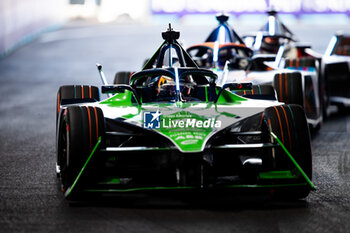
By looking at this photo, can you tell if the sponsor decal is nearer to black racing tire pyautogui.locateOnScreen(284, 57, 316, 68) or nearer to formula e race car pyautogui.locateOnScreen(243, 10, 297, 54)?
black racing tire pyautogui.locateOnScreen(284, 57, 316, 68)

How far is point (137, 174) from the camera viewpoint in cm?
633

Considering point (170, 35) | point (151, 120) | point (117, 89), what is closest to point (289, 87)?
point (170, 35)

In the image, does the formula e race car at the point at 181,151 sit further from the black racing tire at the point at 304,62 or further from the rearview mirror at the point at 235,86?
the black racing tire at the point at 304,62

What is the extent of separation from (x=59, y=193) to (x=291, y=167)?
216 centimetres

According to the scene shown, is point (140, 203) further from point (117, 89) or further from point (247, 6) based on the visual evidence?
point (247, 6)

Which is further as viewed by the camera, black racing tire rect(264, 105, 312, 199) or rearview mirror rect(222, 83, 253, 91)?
rearview mirror rect(222, 83, 253, 91)

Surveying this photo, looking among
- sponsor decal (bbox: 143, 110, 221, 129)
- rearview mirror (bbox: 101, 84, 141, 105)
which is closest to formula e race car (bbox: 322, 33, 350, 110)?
rearview mirror (bbox: 101, 84, 141, 105)

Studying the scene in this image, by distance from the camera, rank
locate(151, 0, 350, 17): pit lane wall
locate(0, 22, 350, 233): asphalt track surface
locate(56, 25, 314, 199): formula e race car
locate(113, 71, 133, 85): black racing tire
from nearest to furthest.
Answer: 1. locate(0, 22, 350, 233): asphalt track surface
2. locate(56, 25, 314, 199): formula e race car
3. locate(113, 71, 133, 85): black racing tire
4. locate(151, 0, 350, 17): pit lane wall

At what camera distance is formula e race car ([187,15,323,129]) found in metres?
10.2

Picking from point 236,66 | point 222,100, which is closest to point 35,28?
point 236,66

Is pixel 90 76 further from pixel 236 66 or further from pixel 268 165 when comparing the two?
pixel 268 165

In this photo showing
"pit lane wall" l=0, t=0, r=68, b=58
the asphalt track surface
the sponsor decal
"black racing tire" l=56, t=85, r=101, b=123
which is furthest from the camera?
"pit lane wall" l=0, t=0, r=68, b=58

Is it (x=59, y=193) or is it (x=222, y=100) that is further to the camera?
(x=222, y=100)

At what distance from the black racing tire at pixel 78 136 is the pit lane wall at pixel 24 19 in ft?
57.1
